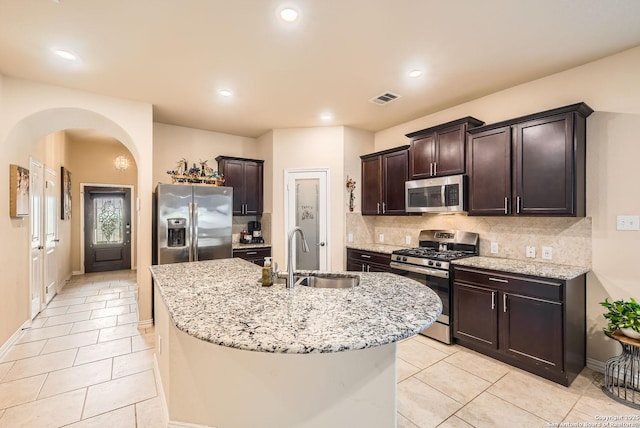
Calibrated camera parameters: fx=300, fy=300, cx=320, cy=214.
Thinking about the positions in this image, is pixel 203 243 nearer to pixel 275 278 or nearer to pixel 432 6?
pixel 275 278

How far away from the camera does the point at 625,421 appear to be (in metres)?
2.04

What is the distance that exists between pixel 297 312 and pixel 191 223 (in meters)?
2.94

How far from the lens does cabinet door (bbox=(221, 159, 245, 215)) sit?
4777mm

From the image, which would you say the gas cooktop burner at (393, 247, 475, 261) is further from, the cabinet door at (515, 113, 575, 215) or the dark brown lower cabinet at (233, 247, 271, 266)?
the dark brown lower cabinet at (233, 247, 271, 266)

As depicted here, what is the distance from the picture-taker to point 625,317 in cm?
230

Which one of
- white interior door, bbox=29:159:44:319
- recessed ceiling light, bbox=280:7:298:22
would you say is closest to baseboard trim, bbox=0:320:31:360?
white interior door, bbox=29:159:44:319

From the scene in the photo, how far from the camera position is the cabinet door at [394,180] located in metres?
4.12

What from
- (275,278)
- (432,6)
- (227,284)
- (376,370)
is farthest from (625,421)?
(432,6)

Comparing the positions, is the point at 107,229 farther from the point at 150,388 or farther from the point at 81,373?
the point at 150,388

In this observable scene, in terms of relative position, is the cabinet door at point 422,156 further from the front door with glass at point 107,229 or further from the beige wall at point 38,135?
the front door with glass at point 107,229

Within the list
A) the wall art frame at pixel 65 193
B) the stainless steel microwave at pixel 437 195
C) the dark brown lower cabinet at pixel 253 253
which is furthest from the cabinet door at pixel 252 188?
the wall art frame at pixel 65 193

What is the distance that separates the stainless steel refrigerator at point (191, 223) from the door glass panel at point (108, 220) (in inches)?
160

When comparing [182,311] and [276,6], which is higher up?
[276,6]

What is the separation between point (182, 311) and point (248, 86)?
2.59 metres
